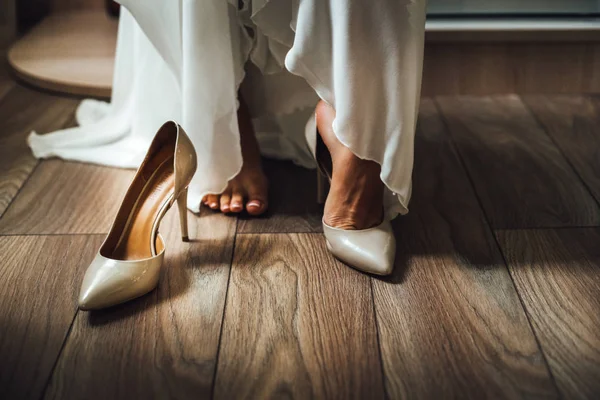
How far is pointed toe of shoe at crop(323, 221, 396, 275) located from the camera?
3.02ft

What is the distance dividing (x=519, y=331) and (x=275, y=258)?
354 mm

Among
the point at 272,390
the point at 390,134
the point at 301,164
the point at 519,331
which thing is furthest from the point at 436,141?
the point at 272,390

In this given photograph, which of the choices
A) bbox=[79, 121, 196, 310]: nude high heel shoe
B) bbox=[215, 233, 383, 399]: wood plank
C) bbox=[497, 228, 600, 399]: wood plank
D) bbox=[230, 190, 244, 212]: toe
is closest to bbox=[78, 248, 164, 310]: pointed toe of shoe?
bbox=[79, 121, 196, 310]: nude high heel shoe

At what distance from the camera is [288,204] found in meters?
1.13

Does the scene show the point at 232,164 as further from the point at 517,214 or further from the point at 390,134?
the point at 517,214

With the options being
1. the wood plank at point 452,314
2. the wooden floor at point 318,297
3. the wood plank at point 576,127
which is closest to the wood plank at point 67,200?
the wooden floor at point 318,297

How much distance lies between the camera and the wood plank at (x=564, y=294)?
75 cm

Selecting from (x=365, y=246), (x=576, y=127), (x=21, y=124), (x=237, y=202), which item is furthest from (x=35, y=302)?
(x=576, y=127)

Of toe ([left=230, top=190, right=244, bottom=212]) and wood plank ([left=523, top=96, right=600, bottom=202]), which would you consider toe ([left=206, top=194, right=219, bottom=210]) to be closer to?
toe ([left=230, top=190, right=244, bottom=212])

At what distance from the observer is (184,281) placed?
3.04 ft

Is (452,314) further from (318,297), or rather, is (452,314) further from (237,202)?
(237,202)

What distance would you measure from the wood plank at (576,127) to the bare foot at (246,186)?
1.88 ft

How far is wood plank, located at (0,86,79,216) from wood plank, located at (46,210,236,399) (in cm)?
38

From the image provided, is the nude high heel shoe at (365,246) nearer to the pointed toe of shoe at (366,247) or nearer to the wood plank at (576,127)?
the pointed toe of shoe at (366,247)
